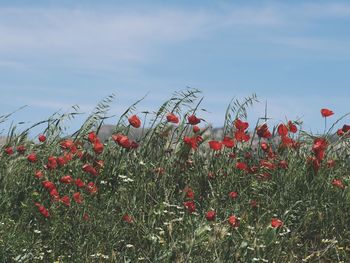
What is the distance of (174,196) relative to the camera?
7531 mm

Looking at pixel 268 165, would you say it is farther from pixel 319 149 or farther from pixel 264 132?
pixel 319 149

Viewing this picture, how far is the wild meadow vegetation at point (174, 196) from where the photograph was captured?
6027mm

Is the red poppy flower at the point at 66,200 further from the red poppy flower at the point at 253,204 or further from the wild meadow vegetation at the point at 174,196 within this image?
the red poppy flower at the point at 253,204

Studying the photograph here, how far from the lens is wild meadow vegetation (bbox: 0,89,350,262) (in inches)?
237

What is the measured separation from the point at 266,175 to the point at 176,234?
4.97 ft

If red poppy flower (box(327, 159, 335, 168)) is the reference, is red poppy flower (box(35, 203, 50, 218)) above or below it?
below

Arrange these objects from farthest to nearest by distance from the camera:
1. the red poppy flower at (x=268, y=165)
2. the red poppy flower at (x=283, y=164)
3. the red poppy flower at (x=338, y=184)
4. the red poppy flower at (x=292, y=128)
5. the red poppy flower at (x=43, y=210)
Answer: the red poppy flower at (x=292, y=128)
the red poppy flower at (x=268, y=165)
the red poppy flower at (x=283, y=164)
the red poppy flower at (x=338, y=184)
the red poppy flower at (x=43, y=210)

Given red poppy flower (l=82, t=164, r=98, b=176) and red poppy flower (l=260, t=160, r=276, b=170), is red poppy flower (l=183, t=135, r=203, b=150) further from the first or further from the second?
red poppy flower (l=82, t=164, r=98, b=176)

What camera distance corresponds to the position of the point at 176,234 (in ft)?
20.8

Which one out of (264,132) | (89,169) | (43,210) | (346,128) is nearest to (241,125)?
(264,132)

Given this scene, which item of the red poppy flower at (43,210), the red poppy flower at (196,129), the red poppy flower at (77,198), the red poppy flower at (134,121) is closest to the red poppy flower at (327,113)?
the red poppy flower at (196,129)

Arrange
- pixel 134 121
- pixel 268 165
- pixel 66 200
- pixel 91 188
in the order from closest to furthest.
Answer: pixel 66 200 < pixel 91 188 < pixel 268 165 < pixel 134 121

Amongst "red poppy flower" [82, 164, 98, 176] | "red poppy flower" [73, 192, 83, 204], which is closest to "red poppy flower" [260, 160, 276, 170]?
"red poppy flower" [82, 164, 98, 176]

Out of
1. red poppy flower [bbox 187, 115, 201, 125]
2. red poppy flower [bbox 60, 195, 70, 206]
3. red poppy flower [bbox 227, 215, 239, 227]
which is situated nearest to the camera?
red poppy flower [bbox 227, 215, 239, 227]
